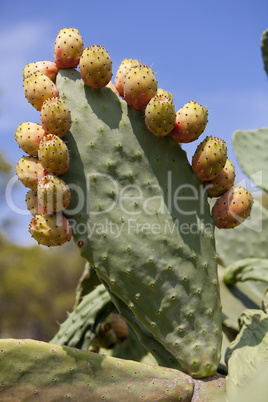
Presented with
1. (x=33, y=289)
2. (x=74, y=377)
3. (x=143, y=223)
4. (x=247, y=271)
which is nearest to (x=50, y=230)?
(x=143, y=223)

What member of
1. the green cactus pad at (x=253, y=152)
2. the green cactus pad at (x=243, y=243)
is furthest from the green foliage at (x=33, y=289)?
the green cactus pad at (x=253, y=152)

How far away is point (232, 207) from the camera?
1.26 meters

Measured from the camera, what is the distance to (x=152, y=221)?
47.6 inches

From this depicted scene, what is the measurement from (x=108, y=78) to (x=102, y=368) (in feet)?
2.31

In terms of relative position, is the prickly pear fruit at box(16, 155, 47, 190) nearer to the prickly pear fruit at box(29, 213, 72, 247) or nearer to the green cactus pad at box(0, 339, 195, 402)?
the prickly pear fruit at box(29, 213, 72, 247)

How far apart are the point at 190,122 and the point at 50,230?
1.44 feet

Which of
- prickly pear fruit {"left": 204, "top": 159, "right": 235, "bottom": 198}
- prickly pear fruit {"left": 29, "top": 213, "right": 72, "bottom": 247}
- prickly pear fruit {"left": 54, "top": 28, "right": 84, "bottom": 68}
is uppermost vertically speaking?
prickly pear fruit {"left": 54, "top": 28, "right": 84, "bottom": 68}

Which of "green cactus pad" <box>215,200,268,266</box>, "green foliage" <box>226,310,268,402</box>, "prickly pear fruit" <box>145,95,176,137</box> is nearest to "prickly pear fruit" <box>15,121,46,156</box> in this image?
"prickly pear fruit" <box>145,95,176,137</box>

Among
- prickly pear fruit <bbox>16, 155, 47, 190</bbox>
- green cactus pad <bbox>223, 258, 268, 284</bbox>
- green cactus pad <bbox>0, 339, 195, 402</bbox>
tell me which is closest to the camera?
green cactus pad <bbox>0, 339, 195, 402</bbox>

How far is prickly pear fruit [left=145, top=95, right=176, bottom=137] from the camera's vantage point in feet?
3.90

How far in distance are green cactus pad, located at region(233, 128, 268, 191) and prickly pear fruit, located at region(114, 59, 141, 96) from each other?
66 centimetres

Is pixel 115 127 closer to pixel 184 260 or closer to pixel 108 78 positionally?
pixel 108 78

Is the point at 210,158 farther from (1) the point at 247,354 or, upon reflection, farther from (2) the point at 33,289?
(2) the point at 33,289

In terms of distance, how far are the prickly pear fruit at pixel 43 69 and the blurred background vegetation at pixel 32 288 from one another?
12.6 m
